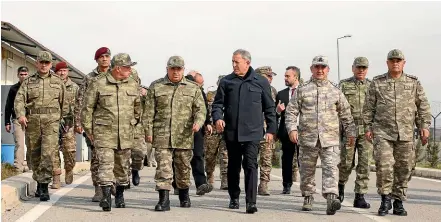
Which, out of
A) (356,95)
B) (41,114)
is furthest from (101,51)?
(356,95)

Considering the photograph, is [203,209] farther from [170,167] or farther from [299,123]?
[299,123]

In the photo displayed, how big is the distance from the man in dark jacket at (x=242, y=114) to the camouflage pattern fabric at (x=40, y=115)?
241 centimetres

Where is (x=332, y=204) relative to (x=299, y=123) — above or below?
below

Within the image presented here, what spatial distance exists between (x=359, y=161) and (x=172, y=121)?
99.2 inches

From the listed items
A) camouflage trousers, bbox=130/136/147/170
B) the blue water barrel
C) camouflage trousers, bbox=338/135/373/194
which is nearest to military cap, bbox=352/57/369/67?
Result: camouflage trousers, bbox=338/135/373/194

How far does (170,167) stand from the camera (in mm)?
8742

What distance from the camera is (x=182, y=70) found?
884 cm

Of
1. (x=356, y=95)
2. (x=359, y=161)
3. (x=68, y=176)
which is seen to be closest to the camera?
(x=359, y=161)

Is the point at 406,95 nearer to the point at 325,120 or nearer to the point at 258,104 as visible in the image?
the point at 325,120

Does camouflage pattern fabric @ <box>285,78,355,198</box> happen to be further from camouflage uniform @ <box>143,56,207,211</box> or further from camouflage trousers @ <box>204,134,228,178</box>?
camouflage trousers @ <box>204,134,228,178</box>

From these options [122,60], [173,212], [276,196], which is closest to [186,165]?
[173,212]

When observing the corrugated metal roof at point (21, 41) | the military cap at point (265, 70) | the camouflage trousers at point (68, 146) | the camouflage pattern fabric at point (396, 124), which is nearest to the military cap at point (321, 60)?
the camouflage pattern fabric at point (396, 124)

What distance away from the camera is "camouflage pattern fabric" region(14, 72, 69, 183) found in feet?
32.0

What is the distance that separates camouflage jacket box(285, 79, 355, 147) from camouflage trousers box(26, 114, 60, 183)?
3.22m
